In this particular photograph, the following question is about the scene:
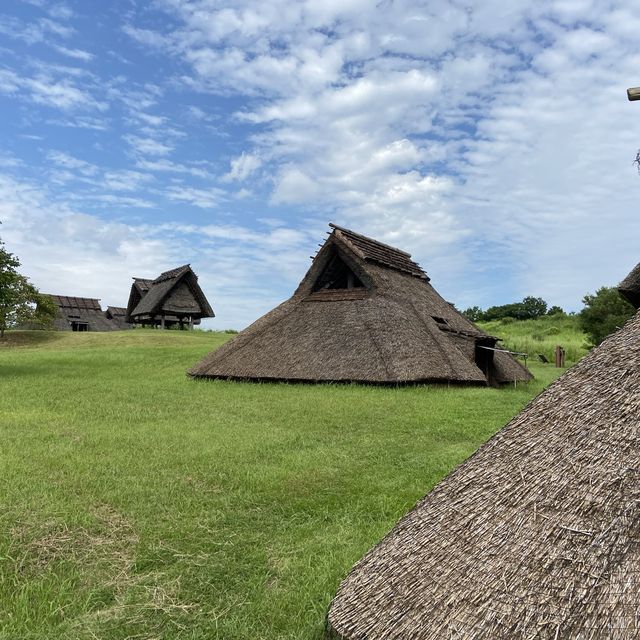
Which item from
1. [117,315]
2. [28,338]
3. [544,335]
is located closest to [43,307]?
[28,338]

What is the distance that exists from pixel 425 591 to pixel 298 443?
5.98 m

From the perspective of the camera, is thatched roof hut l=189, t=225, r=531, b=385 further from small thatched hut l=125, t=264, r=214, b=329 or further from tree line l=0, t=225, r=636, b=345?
small thatched hut l=125, t=264, r=214, b=329

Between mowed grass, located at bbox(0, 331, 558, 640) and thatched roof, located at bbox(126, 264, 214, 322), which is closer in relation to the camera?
mowed grass, located at bbox(0, 331, 558, 640)

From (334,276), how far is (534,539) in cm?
1771

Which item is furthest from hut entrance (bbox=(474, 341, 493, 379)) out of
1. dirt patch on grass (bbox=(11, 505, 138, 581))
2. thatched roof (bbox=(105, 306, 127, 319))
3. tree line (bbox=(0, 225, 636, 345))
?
thatched roof (bbox=(105, 306, 127, 319))

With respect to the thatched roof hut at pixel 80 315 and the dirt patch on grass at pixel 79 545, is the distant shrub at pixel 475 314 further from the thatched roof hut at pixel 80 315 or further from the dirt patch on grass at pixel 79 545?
the dirt patch on grass at pixel 79 545

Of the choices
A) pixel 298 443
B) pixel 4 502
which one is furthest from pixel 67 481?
pixel 298 443

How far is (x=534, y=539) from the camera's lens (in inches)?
109

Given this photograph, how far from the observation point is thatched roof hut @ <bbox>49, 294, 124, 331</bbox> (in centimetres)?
4944

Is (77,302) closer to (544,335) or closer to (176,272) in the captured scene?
(176,272)

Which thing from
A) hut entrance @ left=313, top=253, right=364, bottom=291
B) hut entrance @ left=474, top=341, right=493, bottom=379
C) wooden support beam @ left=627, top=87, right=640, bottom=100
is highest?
hut entrance @ left=313, top=253, right=364, bottom=291

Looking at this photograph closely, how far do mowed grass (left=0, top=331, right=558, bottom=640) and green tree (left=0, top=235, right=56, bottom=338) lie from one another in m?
7.29

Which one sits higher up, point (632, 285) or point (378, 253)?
point (378, 253)

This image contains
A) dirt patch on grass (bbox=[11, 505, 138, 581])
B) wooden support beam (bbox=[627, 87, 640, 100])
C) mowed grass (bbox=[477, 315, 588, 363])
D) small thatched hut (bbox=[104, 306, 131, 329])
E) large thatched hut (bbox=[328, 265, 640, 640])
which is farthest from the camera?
small thatched hut (bbox=[104, 306, 131, 329])
